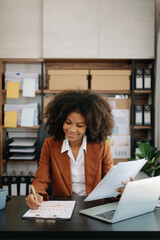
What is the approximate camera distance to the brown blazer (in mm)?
1412

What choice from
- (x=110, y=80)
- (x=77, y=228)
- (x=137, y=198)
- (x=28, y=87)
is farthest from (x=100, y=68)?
(x=77, y=228)

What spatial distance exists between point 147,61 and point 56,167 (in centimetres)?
216

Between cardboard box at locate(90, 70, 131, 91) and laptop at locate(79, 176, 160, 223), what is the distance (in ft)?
6.60

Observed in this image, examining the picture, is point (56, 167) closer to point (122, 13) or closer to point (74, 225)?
point (74, 225)

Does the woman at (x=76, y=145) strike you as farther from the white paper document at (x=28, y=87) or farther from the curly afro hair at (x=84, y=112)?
the white paper document at (x=28, y=87)

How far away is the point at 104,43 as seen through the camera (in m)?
2.87

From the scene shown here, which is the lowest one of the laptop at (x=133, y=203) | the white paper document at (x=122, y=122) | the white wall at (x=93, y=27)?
the laptop at (x=133, y=203)

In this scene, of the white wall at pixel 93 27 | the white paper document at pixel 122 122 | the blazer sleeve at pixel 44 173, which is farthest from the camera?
the white paper document at pixel 122 122

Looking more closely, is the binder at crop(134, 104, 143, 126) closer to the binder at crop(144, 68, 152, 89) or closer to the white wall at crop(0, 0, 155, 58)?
the binder at crop(144, 68, 152, 89)

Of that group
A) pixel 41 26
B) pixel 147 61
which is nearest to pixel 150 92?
pixel 147 61

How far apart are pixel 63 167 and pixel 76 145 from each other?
164 mm

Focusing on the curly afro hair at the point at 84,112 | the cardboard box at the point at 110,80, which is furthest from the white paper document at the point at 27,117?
the curly afro hair at the point at 84,112

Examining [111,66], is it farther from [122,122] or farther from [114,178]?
[114,178]

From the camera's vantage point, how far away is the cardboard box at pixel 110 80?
9.64 ft
